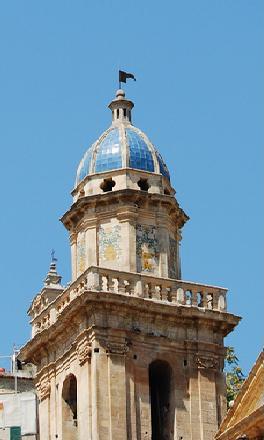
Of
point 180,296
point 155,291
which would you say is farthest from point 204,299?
point 155,291

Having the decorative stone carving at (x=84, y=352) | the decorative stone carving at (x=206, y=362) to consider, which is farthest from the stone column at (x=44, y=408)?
the decorative stone carving at (x=206, y=362)

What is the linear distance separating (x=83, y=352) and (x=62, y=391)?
2142 millimetres

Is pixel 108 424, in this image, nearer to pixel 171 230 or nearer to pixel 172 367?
Result: pixel 172 367

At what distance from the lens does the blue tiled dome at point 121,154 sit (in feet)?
159

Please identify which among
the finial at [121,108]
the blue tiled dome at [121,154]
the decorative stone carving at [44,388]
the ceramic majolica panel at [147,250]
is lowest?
the decorative stone carving at [44,388]

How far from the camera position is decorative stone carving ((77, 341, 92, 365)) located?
4478 cm

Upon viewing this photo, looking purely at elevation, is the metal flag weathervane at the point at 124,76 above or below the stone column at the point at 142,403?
above

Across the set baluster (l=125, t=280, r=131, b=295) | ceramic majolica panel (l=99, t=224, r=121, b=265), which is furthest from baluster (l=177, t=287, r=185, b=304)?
ceramic majolica panel (l=99, t=224, r=121, b=265)

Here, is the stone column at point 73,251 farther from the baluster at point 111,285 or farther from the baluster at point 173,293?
the baluster at point 173,293

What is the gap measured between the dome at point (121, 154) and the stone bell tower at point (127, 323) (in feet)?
0.13

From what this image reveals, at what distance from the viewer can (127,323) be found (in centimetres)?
4544

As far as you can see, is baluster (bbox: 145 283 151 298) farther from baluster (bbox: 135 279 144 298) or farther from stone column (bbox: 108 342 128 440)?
stone column (bbox: 108 342 128 440)

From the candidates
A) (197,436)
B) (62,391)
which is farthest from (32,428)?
(197,436)

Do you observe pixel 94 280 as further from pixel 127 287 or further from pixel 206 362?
pixel 206 362
